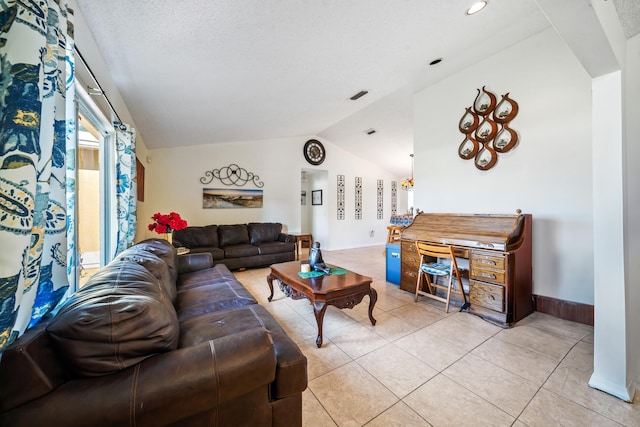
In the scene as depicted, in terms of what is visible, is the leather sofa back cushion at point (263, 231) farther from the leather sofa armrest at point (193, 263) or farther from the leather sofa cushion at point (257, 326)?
the leather sofa cushion at point (257, 326)

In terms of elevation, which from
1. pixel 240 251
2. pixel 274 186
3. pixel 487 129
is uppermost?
pixel 487 129

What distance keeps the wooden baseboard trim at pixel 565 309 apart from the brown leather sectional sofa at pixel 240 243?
377 centimetres

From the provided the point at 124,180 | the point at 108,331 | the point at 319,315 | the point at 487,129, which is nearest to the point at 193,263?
the point at 124,180

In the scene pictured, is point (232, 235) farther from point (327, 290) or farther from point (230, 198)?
point (327, 290)

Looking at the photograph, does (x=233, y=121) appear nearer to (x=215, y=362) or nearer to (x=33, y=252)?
(x=33, y=252)

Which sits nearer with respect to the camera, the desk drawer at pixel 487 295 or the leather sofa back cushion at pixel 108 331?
the leather sofa back cushion at pixel 108 331

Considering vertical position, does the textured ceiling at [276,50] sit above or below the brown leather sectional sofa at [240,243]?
above

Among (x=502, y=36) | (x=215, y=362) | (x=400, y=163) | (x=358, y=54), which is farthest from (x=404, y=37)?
(x=400, y=163)

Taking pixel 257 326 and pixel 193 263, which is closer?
pixel 257 326

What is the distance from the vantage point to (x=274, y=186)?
580cm

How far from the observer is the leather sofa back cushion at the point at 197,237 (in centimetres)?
444

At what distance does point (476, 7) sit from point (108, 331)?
3.25m

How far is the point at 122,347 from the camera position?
0.83m

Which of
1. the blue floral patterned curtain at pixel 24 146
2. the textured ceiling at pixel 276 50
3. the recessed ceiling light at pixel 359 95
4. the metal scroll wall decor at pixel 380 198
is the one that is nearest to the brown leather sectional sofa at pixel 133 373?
the blue floral patterned curtain at pixel 24 146
